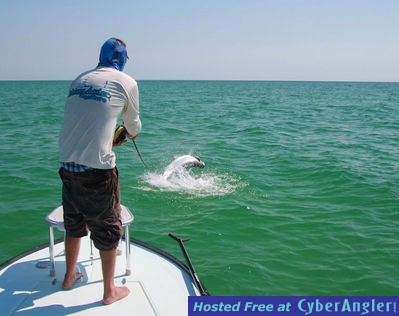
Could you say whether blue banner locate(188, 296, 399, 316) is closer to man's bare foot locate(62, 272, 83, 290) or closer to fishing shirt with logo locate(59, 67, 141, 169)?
man's bare foot locate(62, 272, 83, 290)

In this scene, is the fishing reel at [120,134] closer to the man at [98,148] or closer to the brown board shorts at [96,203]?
the man at [98,148]

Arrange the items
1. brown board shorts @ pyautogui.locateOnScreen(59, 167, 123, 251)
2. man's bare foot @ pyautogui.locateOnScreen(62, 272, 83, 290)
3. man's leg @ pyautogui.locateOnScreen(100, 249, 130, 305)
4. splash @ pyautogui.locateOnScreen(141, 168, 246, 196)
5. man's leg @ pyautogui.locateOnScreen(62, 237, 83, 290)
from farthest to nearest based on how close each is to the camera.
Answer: splash @ pyautogui.locateOnScreen(141, 168, 246, 196) < man's bare foot @ pyautogui.locateOnScreen(62, 272, 83, 290) < man's leg @ pyautogui.locateOnScreen(62, 237, 83, 290) < man's leg @ pyautogui.locateOnScreen(100, 249, 130, 305) < brown board shorts @ pyautogui.locateOnScreen(59, 167, 123, 251)

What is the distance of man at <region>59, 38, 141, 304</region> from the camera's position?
3.61 meters

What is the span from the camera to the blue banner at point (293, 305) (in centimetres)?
443

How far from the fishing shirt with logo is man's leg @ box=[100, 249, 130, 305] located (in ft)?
3.00

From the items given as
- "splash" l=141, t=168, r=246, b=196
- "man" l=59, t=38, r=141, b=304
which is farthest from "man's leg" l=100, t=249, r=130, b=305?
"splash" l=141, t=168, r=246, b=196

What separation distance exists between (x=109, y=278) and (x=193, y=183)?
26.0 ft

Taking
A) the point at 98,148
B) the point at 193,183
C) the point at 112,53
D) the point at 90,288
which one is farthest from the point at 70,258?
the point at 193,183

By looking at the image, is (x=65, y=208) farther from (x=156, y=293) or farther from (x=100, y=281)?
(x=156, y=293)

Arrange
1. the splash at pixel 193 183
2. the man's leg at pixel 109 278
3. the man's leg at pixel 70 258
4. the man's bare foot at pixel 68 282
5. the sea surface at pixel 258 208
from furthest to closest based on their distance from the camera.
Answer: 1. the splash at pixel 193 183
2. the sea surface at pixel 258 208
3. the man's bare foot at pixel 68 282
4. the man's leg at pixel 70 258
5. the man's leg at pixel 109 278

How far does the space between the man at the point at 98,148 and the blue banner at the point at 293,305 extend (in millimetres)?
939

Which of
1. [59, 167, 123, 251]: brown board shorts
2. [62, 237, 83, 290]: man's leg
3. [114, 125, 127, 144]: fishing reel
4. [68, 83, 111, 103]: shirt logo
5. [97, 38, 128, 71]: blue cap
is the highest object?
[97, 38, 128, 71]: blue cap

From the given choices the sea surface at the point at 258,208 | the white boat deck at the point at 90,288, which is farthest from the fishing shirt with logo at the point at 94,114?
the sea surface at the point at 258,208

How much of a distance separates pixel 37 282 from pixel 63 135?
6.05 ft
